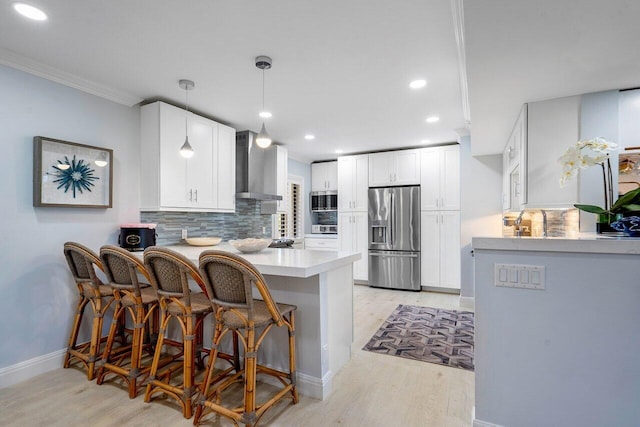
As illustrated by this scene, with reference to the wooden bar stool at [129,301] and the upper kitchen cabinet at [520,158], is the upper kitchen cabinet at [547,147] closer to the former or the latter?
the upper kitchen cabinet at [520,158]

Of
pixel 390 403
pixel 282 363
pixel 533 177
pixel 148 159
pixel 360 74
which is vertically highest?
pixel 360 74

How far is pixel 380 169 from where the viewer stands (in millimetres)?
5465

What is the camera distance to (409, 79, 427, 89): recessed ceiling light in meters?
2.72

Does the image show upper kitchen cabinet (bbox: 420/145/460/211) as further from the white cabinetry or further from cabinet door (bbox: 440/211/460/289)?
the white cabinetry

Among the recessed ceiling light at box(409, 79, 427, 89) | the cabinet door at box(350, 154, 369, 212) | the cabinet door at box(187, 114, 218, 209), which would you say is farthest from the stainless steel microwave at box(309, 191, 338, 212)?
the recessed ceiling light at box(409, 79, 427, 89)

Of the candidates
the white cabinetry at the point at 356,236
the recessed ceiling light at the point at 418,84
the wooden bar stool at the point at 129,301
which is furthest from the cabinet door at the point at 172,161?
the white cabinetry at the point at 356,236

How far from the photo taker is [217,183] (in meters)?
3.75

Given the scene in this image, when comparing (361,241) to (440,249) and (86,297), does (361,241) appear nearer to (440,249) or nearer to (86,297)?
(440,249)

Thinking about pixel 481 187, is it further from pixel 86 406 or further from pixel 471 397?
pixel 86 406

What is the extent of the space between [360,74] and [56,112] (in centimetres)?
253

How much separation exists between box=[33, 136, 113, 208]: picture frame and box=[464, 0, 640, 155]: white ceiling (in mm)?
3040

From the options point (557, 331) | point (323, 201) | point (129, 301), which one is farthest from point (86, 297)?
point (323, 201)

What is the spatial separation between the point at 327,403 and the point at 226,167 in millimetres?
2845

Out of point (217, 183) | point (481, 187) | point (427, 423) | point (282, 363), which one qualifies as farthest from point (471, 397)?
point (217, 183)
